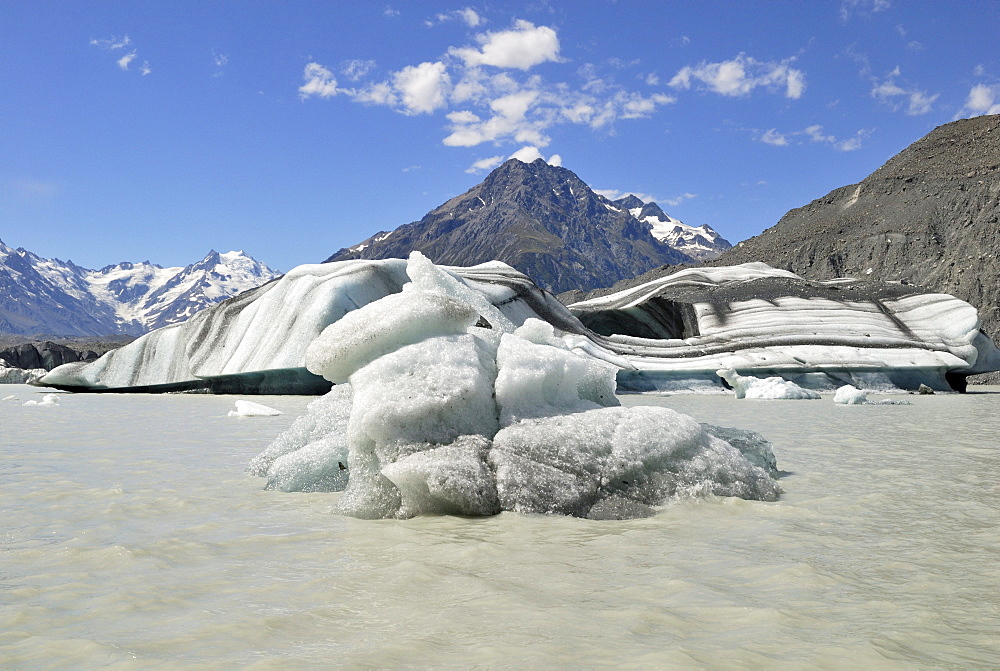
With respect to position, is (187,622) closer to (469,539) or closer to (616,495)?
(469,539)

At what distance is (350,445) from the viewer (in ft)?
11.7

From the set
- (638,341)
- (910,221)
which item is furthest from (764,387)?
(910,221)

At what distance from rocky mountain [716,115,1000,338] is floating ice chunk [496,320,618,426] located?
2889cm

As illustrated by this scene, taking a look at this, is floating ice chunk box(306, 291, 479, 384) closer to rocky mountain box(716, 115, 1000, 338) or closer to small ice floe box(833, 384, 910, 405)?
small ice floe box(833, 384, 910, 405)

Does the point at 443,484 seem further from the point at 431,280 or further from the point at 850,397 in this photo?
the point at 850,397

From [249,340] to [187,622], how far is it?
13.5 metres

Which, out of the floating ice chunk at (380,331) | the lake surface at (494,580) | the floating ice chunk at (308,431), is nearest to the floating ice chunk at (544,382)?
the floating ice chunk at (380,331)

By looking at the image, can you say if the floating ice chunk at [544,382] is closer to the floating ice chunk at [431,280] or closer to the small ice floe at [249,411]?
the floating ice chunk at [431,280]

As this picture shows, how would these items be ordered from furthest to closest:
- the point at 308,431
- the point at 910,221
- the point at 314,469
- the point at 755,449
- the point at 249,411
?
1. the point at 910,221
2. the point at 249,411
3. the point at 308,431
4. the point at 755,449
5. the point at 314,469

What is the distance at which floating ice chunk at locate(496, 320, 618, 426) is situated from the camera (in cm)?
388

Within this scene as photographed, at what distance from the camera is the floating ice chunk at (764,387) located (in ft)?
46.2

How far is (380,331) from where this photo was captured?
3955mm

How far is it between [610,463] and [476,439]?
2.26 feet

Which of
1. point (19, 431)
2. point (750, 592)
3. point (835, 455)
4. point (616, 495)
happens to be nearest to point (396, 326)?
point (616, 495)
